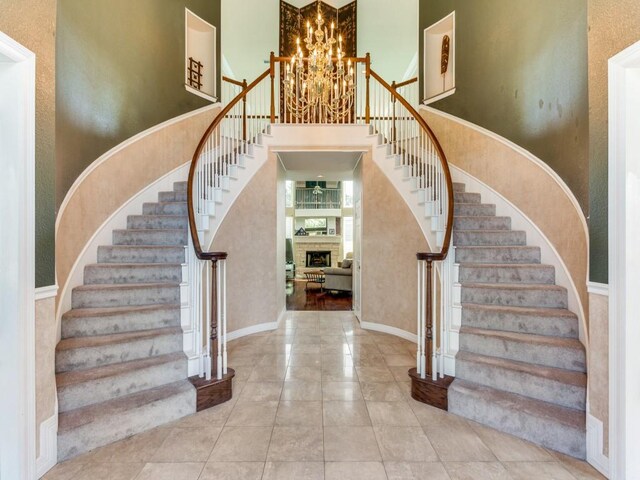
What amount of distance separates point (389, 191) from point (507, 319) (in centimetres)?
239

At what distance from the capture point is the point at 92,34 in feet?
10.7

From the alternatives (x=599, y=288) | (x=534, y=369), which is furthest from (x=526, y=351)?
(x=599, y=288)

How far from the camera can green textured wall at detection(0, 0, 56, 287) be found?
172 centimetres

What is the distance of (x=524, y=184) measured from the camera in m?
3.63

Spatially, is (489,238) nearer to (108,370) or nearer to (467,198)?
(467,198)

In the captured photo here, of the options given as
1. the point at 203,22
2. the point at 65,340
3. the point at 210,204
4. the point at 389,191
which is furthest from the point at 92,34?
the point at 389,191

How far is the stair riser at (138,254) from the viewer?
3.30m

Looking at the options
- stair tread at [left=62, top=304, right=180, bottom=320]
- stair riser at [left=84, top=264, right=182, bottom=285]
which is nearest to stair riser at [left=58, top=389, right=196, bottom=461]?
stair tread at [left=62, top=304, right=180, bottom=320]

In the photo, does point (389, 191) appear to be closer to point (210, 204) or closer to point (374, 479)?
point (210, 204)

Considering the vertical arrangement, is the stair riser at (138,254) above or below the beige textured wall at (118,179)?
below

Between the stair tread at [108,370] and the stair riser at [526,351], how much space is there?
253 centimetres

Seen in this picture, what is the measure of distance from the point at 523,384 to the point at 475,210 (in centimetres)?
236

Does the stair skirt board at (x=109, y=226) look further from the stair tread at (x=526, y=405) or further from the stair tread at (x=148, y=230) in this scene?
the stair tread at (x=526, y=405)

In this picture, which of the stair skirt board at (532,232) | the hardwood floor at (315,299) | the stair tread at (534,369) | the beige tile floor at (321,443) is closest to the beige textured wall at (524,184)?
the stair skirt board at (532,232)
